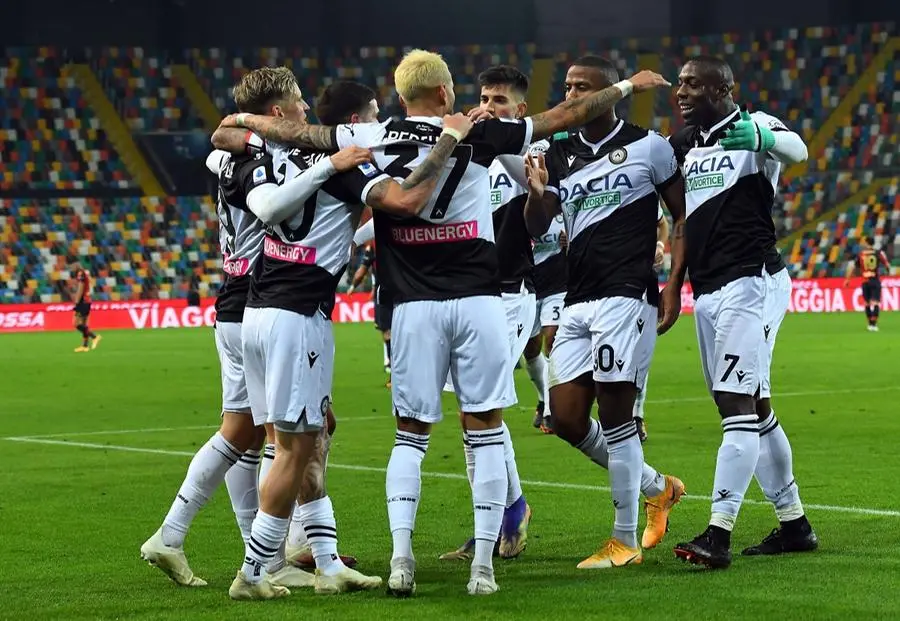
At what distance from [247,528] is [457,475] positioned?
4.10 meters

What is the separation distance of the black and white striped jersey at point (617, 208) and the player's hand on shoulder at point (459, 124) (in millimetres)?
1433

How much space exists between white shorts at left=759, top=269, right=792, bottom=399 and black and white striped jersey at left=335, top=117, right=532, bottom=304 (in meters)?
1.65

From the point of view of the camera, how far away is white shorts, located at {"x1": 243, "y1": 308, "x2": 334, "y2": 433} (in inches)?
251

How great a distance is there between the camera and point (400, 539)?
6.34m

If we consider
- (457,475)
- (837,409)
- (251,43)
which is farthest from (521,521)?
(251,43)

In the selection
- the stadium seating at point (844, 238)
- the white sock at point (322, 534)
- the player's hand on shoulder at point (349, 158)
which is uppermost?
the player's hand on shoulder at point (349, 158)

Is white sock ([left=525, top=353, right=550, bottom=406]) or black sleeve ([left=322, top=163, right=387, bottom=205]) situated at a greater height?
black sleeve ([left=322, top=163, right=387, bottom=205])

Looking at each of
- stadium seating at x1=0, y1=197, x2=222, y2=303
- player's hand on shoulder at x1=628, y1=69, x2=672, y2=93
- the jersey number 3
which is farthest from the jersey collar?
stadium seating at x1=0, y1=197, x2=222, y2=303

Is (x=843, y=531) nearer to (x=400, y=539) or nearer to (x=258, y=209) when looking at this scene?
(x=400, y=539)

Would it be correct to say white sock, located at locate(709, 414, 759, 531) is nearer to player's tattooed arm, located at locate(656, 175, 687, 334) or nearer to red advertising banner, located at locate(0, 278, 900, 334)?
player's tattooed arm, located at locate(656, 175, 687, 334)

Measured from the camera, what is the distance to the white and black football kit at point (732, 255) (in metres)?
7.25

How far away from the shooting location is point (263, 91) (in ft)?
22.4

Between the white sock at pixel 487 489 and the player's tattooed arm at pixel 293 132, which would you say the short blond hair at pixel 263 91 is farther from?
the white sock at pixel 487 489

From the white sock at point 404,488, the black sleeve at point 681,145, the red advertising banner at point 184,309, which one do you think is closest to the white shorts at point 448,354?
the white sock at point 404,488
